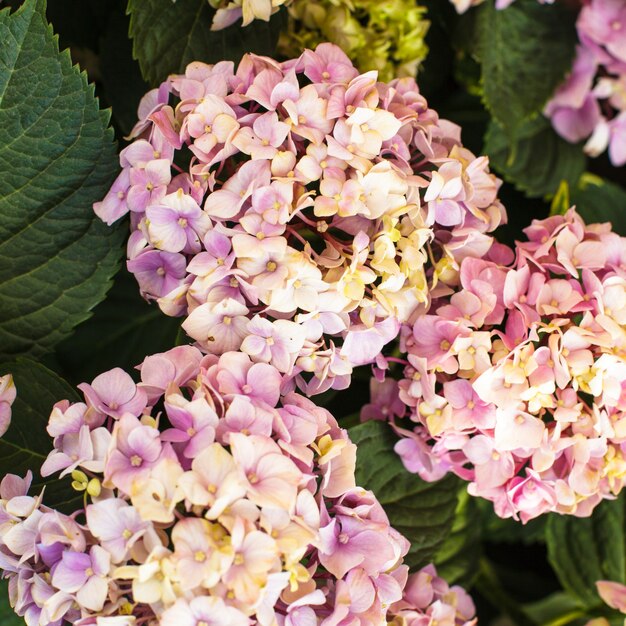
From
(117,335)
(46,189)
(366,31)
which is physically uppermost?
(366,31)

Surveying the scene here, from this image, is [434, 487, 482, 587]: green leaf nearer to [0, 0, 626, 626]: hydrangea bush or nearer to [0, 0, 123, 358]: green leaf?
[0, 0, 626, 626]: hydrangea bush

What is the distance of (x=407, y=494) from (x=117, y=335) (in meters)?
0.38

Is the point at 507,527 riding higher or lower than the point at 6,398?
lower

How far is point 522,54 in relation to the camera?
3.16 feet

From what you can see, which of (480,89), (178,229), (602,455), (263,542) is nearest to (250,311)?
(178,229)

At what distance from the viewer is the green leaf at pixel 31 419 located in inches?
26.4

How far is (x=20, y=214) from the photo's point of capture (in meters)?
0.69

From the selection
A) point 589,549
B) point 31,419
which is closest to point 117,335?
point 31,419

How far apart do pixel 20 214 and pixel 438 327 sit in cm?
35

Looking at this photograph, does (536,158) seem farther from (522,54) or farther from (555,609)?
(555,609)

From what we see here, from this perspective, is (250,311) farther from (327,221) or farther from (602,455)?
(602,455)

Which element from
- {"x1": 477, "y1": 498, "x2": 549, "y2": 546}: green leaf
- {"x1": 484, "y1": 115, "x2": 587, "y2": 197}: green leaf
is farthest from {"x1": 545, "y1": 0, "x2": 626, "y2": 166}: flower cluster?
{"x1": 477, "y1": 498, "x2": 549, "y2": 546}: green leaf

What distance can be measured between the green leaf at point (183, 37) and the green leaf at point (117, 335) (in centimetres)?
25

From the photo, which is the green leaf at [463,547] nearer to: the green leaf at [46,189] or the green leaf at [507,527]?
the green leaf at [507,527]
